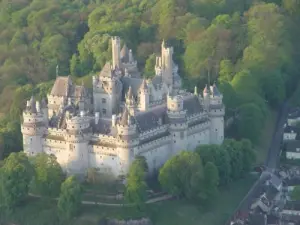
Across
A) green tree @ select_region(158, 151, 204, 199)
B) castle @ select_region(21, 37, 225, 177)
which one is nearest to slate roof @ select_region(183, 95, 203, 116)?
castle @ select_region(21, 37, 225, 177)

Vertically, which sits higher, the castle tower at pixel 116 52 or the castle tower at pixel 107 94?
the castle tower at pixel 116 52

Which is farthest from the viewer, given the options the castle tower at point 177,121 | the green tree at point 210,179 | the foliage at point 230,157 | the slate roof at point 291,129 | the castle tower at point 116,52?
the slate roof at point 291,129

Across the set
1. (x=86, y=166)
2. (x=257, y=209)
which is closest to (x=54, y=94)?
(x=86, y=166)

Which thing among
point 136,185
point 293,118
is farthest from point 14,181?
point 293,118

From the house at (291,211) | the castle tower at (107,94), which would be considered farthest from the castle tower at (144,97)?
the house at (291,211)

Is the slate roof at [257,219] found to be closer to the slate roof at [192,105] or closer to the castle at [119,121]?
the castle at [119,121]

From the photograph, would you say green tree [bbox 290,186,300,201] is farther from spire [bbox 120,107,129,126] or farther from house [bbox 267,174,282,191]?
spire [bbox 120,107,129,126]
